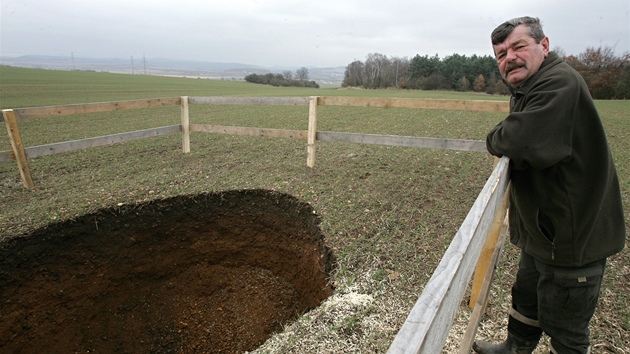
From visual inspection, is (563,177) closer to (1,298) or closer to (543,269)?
(543,269)

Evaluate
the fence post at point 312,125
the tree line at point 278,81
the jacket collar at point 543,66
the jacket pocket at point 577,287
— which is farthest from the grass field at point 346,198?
the tree line at point 278,81

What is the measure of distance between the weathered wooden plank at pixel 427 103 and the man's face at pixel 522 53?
132 inches

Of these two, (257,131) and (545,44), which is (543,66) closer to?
(545,44)

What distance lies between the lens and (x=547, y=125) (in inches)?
65.8

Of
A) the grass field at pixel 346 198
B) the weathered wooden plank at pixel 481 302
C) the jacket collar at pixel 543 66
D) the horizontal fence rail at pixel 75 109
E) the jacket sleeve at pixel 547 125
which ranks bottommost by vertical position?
the grass field at pixel 346 198

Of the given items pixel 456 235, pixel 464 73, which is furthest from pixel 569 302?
pixel 464 73

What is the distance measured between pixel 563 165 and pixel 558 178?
0.23 ft

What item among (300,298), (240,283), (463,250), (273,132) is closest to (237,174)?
(273,132)

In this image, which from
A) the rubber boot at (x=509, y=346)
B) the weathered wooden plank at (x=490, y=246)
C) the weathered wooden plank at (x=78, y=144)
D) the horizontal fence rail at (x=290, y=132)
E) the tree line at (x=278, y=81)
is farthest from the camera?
the tree line at (x=278, y=81)

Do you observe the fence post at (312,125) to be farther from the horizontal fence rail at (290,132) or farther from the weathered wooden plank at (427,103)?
the weathered wooden plank at (427,103)

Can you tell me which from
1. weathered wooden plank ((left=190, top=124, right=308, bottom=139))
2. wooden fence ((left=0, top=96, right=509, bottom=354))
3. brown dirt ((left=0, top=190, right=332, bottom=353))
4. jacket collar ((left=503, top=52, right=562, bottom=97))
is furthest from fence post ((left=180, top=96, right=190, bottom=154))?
jacket collar ((left=503, top=52, right=562, bottom=97))

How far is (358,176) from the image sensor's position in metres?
6.58

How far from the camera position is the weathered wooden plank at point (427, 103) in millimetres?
5312

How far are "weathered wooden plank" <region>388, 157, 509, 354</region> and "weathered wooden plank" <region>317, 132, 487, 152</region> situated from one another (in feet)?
13.4
